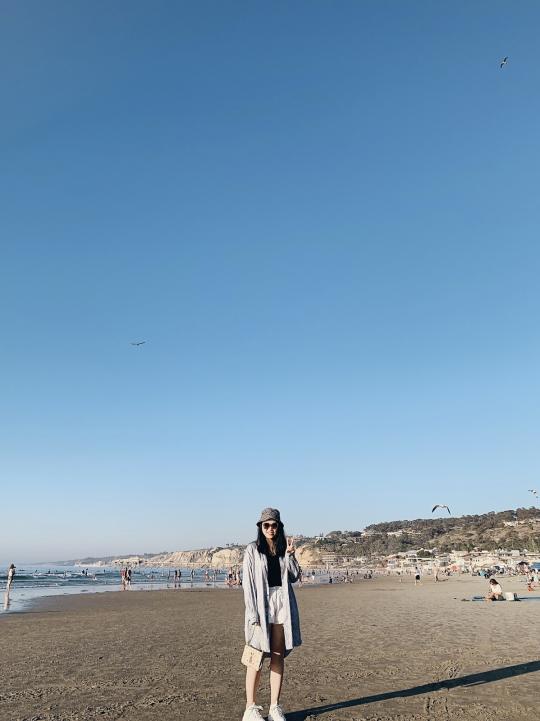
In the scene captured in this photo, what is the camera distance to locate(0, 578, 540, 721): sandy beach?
255 inches

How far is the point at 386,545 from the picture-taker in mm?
174625

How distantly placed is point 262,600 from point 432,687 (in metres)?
3.63

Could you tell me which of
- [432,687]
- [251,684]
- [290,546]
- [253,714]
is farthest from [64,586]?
[290,546]

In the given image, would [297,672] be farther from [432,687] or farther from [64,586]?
[64,586]

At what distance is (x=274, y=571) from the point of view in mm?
6102

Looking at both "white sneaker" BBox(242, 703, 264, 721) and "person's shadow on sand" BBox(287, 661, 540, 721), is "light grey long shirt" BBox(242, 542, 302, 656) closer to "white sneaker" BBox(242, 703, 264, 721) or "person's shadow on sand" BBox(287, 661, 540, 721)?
"white sneaker" BBox(242, 703, 264, 721)

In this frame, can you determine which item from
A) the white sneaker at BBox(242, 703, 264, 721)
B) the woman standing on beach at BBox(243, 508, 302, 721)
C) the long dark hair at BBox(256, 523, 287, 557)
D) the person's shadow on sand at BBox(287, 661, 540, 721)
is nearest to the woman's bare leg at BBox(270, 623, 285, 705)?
the woman standing on beach at BBox(243, 508, 302, 721)

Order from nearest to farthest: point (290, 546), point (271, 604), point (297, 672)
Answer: point (271, 604) < point (290, 546) < point (297, 672)

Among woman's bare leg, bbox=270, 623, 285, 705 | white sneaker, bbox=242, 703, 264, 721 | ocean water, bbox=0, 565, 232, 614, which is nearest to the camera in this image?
white sneaker, bbox=242, 703, 264, 721

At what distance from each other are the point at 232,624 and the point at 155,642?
5083 millimetres

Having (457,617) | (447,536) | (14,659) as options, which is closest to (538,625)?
(457,617)

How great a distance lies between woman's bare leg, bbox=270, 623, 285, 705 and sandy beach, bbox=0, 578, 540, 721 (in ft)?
1.58

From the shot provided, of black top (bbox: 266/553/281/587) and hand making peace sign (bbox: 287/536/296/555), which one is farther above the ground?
hand making peace sign (bbox: 287/536/296/555)

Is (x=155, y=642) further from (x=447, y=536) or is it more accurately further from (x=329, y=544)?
(x=329, y=544)
